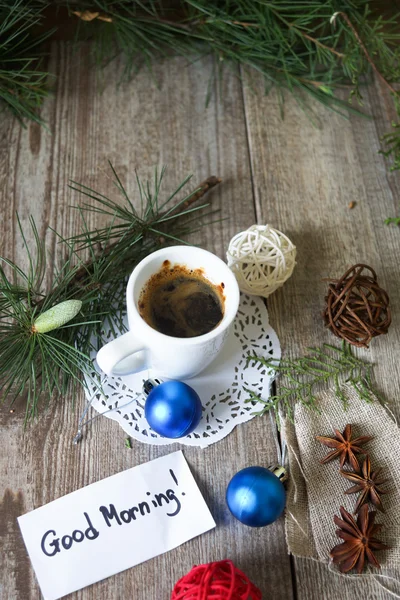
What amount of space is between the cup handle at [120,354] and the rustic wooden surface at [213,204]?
111mm

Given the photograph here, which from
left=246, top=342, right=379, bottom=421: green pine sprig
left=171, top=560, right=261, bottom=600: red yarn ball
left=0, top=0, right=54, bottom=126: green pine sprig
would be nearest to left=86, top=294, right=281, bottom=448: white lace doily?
left=246, top=342, right=379, bottom=421: green pine sprig

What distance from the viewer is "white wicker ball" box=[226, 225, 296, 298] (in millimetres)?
727

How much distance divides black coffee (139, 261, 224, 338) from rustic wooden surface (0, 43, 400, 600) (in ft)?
0.45

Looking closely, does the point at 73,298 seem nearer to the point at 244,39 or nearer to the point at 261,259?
the point at 261,259

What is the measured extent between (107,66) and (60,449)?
0.64m

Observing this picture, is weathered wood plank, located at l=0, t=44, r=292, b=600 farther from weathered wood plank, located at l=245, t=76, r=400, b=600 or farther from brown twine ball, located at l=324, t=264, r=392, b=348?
brown twine ball, located at l=324, t=264, r=392, b=348

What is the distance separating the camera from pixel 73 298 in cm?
71

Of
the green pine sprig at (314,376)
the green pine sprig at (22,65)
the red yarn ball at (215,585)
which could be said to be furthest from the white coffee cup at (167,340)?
the green pine sprig at (22,65)

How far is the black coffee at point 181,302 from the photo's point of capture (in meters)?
0.66

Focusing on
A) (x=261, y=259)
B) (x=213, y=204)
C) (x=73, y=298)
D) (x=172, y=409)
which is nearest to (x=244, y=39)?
(x=213, y=204)

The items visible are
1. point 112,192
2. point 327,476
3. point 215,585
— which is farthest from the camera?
point 112,192

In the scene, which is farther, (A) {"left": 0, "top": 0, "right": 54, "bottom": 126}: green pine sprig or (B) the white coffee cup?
(A) {"left": 0, "top": 0, "right": 54, "bottom": 126}: green pine sprig

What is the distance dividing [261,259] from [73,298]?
25cm

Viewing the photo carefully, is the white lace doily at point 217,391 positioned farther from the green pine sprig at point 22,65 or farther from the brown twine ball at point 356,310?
the green pine sprig at point 22,65
